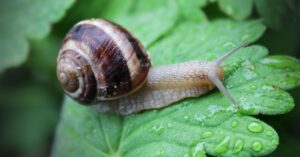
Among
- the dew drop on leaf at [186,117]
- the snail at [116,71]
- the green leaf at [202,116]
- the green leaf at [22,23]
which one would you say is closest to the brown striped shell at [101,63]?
the snail at [116,71]

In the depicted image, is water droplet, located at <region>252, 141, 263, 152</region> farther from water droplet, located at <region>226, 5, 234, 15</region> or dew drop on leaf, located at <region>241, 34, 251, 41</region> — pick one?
water droplet, located at <region>226, 5, 234, 15</region>

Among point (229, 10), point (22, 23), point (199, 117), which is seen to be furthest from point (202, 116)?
point (22, 23)

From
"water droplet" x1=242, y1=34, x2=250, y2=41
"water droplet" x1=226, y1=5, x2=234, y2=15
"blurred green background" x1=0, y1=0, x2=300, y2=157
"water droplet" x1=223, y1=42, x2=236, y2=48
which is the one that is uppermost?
"water droplet" x1=226, y1=5, x2=234, y2=15

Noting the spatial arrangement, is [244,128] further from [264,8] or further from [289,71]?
[264,8]

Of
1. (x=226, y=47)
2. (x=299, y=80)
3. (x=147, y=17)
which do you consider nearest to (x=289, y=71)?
(x=299, y=80)

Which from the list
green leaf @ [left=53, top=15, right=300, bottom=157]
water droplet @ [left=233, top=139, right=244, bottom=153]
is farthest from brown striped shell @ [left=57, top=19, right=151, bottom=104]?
water droplet @ [left=233, top=139, right=244, bottom=153]

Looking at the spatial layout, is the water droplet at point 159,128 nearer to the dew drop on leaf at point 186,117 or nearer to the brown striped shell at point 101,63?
the dew drop on leaf at point 186,117

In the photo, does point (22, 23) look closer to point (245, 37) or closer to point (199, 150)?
point (245, 37)
